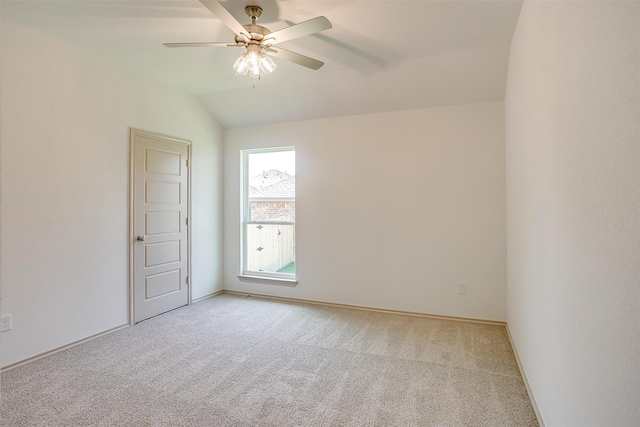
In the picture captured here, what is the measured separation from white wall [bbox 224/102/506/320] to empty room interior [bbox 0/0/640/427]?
2 centimetres

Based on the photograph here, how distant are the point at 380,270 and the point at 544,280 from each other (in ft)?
7.36

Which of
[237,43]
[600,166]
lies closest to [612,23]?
[600,166]

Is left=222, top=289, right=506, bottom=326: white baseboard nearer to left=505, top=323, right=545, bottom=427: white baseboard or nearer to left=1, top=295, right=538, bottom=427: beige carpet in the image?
left=1, top=295, right=538, bottom=427: beige carpet

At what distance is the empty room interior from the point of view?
129 centimetres

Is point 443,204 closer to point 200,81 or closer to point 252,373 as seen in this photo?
point 252,373

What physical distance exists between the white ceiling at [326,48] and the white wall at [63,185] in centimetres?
26

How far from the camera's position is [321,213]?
422 centimetres

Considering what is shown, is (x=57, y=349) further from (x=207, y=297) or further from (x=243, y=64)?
(x=243, y=64)

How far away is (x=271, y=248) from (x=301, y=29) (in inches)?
125

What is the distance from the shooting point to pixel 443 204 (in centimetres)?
367

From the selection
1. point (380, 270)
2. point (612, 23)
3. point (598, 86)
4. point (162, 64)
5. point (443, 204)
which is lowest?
point (380, 270)

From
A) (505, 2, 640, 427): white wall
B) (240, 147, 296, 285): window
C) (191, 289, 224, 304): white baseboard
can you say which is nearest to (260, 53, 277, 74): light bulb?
(505, 2, 640, 427): white wall

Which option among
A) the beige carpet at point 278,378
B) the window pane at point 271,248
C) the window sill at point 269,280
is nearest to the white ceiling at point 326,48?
the window pane at point 271,248

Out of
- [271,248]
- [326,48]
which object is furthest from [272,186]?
[326,48]
